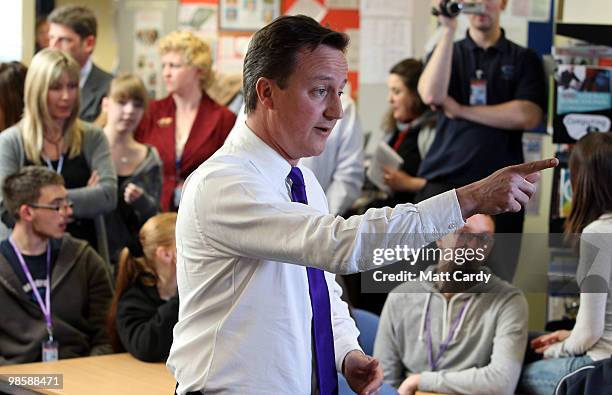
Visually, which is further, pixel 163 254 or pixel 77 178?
pixel 77 178

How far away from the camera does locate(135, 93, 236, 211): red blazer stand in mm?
5801

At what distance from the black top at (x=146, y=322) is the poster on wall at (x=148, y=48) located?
2.87 meters

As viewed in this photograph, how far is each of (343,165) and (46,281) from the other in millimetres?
1614

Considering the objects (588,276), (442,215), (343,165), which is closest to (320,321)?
(442,215)

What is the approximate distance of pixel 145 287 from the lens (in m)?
4.57

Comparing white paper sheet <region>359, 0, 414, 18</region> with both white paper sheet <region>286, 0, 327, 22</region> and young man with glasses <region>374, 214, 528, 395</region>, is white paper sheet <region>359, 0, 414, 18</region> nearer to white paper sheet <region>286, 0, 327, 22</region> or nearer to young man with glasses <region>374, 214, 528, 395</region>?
white paper sheet <region>286, 0, 327, 22</region>

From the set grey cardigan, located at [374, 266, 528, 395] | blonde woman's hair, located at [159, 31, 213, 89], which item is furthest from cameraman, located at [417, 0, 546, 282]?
blonde woman's hair, located at [159, 31, 213, 89]

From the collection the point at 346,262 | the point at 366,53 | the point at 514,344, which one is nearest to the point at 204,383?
the point at 346,262

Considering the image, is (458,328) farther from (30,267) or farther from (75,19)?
(75,19)

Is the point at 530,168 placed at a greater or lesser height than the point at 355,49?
lesser

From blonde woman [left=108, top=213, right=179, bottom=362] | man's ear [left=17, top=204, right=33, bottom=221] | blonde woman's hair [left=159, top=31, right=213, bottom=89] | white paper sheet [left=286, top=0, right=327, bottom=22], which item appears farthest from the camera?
white paper sheet [left=286, top=0, right=327, bottom=22]

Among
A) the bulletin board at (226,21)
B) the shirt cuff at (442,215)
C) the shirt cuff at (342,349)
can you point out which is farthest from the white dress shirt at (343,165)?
the shirt cuff at (442,215)

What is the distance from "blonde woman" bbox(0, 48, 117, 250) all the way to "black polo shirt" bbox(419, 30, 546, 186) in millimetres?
1694

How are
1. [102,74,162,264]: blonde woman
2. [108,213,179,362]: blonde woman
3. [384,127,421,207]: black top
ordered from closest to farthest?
[108,213,179,362]: blonde woman
[102,74,162,264]: blonde woman
[384,127,421,207]: black top
